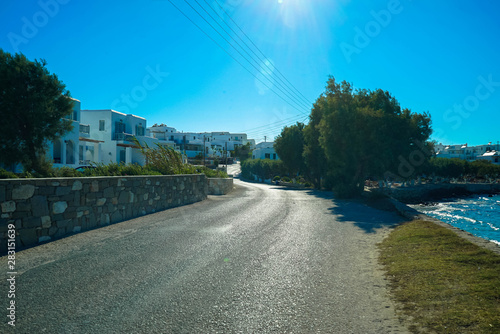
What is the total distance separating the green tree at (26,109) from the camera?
765 inches

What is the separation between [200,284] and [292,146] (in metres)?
35.5

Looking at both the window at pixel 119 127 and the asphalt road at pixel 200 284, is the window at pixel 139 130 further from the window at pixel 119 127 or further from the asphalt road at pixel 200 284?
the asphalt road at pixel 200 284

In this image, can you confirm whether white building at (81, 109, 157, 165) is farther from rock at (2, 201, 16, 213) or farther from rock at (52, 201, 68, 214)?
rock at (2, 201, 16, 213)

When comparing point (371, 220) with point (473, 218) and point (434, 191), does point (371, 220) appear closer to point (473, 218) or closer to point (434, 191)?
point (473, 218)

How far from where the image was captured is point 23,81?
20.1 meters

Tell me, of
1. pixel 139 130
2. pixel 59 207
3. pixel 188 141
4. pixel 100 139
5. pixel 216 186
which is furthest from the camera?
pixel 188 141

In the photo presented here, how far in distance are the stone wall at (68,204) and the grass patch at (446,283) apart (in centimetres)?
698

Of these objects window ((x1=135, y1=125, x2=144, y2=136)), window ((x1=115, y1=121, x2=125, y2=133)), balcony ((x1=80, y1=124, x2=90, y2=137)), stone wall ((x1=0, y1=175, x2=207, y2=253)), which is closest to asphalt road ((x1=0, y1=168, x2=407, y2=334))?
stone wall ((x1=0, y1=175, x2=207, y2=253))

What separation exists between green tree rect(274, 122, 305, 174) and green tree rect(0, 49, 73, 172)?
83.6 ft

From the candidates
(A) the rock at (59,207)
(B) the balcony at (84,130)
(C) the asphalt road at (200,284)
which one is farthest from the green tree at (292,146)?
(A) the rock at (59,207)

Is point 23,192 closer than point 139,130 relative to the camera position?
Yes

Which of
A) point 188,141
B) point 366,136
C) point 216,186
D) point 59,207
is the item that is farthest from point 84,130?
point 188,141

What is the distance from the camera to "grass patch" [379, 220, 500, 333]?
3342 millimetres

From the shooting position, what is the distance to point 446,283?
4387 mm
